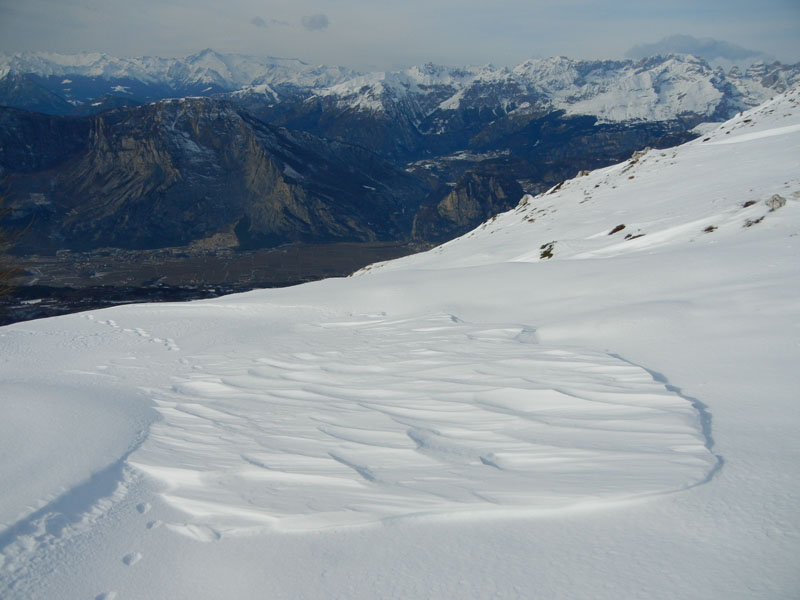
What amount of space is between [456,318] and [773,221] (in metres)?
8.58

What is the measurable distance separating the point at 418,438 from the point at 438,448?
0.33 m

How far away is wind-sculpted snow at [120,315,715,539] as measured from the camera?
406cm

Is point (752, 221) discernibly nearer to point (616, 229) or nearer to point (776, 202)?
point (776, 202)

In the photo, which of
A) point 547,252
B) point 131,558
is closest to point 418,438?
point 131,558

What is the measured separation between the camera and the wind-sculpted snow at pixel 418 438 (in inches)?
160

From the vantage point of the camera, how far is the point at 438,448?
519 centimetres

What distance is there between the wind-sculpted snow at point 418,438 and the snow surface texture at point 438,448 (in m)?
0.03

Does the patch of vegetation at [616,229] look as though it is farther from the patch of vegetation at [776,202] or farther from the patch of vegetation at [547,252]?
the patch of vegetation at [776,202]

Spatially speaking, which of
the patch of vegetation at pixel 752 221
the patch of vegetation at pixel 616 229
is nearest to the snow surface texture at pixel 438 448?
the patch of vegetation at pixel 752 221

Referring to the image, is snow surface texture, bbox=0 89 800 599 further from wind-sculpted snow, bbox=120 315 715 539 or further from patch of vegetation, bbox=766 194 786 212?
patch of vegetation, bbox=766 194 786 212

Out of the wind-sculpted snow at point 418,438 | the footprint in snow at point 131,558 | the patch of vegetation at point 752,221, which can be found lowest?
the wind-sculpted snow at point 418,438

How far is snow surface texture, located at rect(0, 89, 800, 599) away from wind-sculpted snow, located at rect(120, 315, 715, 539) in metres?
0.03

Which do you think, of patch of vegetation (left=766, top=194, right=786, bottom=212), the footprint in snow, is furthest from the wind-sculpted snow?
patch of vegetation (left=766, top=194, right=786, bottom=212)

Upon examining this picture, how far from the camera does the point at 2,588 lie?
11.1 ft
